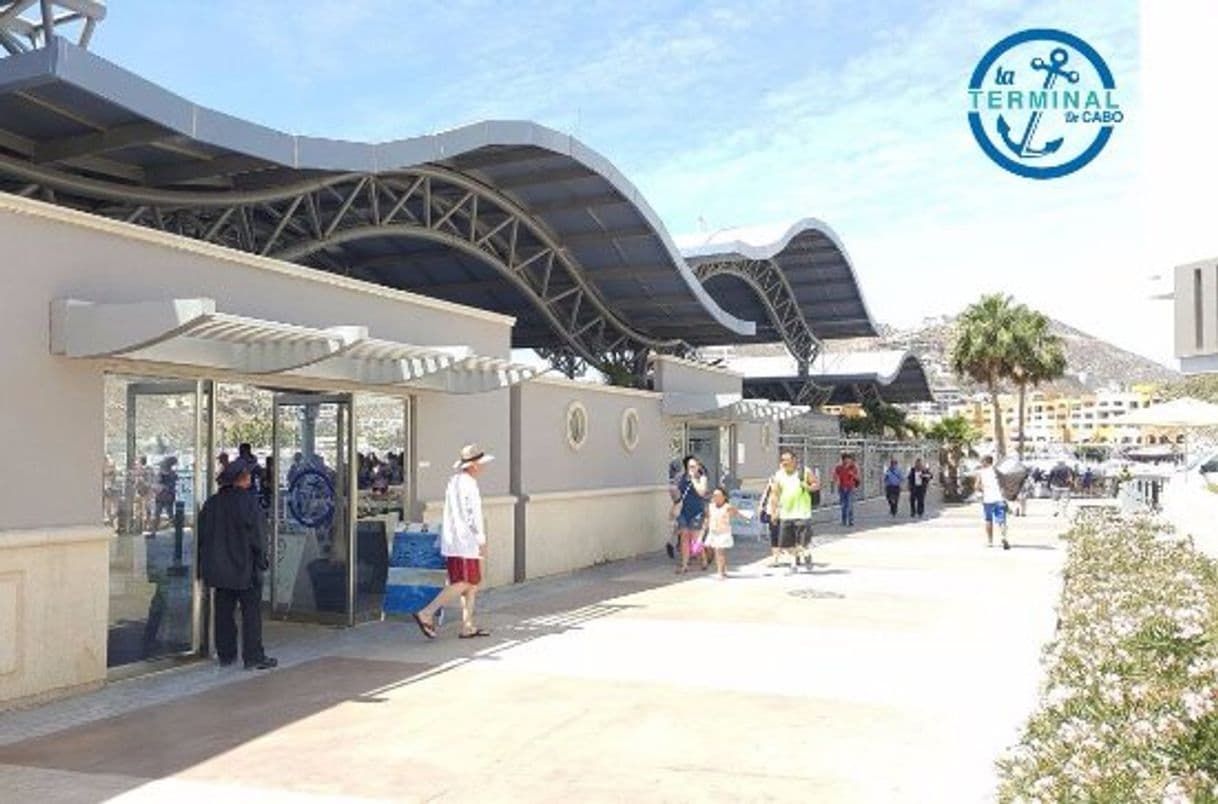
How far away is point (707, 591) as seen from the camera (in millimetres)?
13500

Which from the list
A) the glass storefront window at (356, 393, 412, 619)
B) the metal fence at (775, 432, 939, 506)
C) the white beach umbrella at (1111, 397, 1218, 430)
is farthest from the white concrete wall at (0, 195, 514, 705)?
the white beach umbrella at (1111, 397, 1218, 430)

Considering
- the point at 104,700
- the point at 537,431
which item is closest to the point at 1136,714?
the point at 104,700

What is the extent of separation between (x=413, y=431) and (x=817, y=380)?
28.5 m

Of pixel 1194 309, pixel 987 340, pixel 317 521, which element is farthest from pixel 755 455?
pixel 987 340

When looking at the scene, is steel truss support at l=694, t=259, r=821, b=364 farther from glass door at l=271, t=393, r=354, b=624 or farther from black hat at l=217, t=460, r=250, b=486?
black hat at l=217, t=460, r=250, b=486

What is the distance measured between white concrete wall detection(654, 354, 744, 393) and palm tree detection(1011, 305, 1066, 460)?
2353 cm

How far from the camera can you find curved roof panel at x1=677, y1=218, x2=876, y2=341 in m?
29.7

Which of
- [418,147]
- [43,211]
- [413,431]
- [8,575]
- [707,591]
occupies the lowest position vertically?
[707,591]

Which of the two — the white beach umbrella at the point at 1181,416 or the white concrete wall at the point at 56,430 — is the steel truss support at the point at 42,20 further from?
the white beach umbrella at the point at 1181,416

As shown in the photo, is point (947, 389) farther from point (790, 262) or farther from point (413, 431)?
point (413, 431)

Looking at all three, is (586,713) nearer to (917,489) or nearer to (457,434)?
(457,434)

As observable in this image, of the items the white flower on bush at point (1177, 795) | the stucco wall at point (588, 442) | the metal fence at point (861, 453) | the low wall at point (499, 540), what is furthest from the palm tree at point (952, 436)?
the white flower on bush at point (1177, 795)

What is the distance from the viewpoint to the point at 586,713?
23.9 ft

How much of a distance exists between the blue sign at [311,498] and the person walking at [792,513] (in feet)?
22.2
